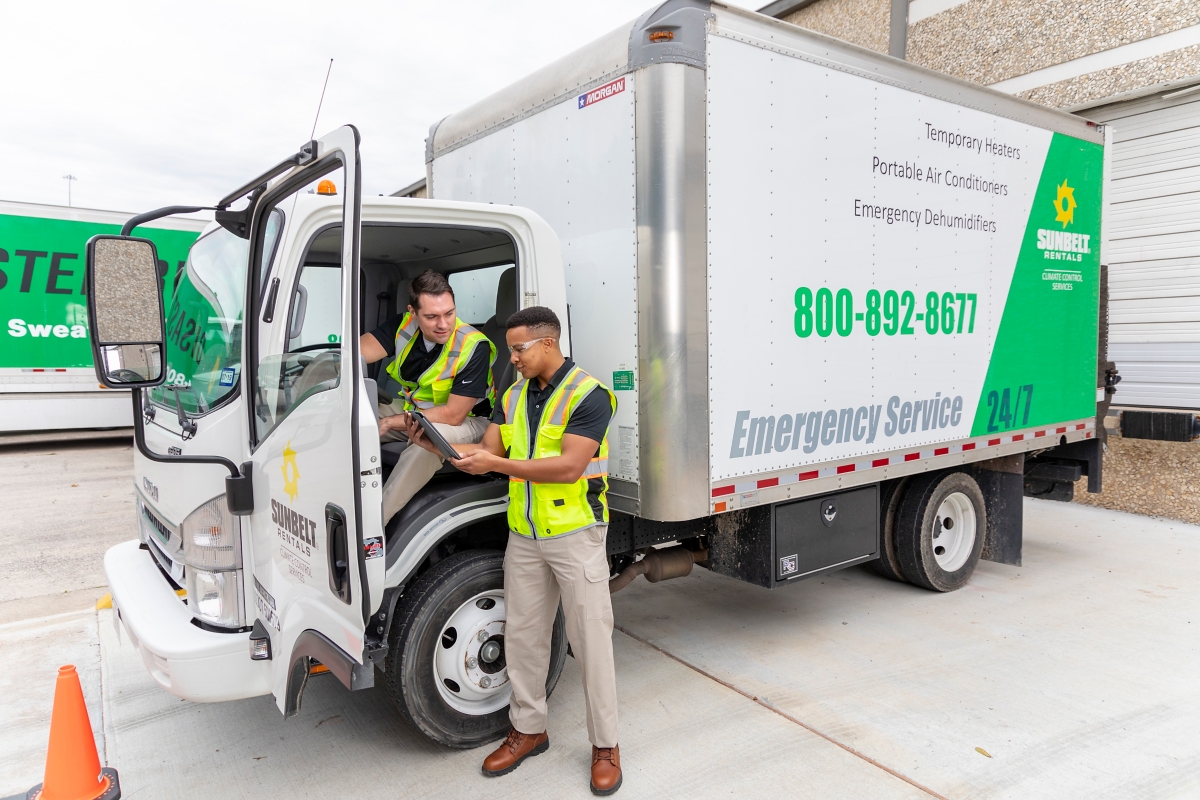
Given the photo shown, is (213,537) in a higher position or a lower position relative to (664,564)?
higher

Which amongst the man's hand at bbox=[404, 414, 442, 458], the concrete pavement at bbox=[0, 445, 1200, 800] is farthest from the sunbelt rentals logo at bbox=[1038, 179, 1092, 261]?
the man's hand at bbox=[404, 414, 442, 458]

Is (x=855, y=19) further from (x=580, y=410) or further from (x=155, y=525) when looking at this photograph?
(x=155, y=525)

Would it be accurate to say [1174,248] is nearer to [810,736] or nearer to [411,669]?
[810,736]

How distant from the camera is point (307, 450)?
2.77 metres

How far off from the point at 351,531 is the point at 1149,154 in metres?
8.05

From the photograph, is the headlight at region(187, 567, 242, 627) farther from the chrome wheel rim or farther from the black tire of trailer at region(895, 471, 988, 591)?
the black tire of trailer at region(895, 471, 988, 591)

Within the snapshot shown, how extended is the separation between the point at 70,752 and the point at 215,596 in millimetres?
657

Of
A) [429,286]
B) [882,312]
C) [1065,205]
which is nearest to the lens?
[429,286]

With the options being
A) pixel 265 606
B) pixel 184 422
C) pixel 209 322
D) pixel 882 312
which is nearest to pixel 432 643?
pixel 265 606

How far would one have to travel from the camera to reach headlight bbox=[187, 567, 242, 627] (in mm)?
3031

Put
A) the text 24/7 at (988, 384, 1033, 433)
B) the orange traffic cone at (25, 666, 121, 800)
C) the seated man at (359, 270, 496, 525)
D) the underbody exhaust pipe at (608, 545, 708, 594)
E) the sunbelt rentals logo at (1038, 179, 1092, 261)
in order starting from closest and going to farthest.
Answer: the orange traffic cone at (25, 666, 121, 800) → the seated man at (359, 270, 496, 525) → the underbody exhaust pipe at (608, 545, 708, 594) → the text 24/7 at (988, 384, 1033, 433) → the sunbelt rentals logo at (1038, 179, 1092, 261)

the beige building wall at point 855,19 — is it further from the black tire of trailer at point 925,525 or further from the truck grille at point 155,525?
the truck grille at point 155,525

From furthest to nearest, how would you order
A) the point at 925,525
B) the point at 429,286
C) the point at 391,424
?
the point at 925,525
the point at 429,286
the point at 391,424

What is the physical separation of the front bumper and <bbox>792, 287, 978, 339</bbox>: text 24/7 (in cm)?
275
